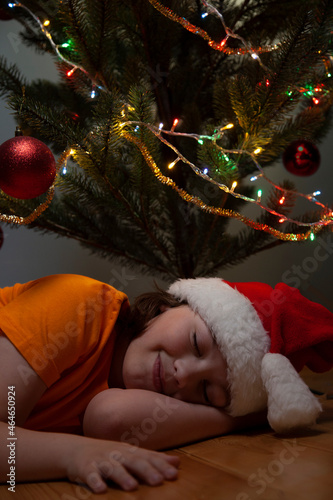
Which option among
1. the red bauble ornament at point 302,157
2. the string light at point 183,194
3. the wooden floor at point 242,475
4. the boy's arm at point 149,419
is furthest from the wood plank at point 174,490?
the red bauble ornament at point 302,157

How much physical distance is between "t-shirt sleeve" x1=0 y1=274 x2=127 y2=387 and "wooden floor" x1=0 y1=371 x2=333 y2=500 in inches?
7.3

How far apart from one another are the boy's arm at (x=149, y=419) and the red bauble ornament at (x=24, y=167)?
37cm

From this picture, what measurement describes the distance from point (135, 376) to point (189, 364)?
0.11 m

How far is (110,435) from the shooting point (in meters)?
0.69

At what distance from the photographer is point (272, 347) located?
80cm

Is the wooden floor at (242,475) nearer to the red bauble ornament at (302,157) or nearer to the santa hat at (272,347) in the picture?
the santa hat at (272,347)

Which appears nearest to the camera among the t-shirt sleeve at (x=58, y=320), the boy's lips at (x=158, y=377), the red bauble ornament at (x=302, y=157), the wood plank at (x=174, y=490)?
the wood plank at (x=174, y=490)

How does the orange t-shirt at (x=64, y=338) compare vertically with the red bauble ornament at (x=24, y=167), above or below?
below

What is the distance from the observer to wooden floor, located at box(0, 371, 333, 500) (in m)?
0.51

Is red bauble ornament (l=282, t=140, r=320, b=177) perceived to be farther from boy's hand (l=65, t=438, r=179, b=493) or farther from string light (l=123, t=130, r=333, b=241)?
boy's hand (l=65, t=438, r=179, b=493)

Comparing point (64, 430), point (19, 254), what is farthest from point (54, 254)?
point (64, 430)

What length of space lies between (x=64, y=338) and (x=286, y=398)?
0.37 m

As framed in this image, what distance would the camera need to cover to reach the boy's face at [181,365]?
781 millimetres

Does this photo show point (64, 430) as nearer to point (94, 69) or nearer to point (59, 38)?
point (94, 69)
